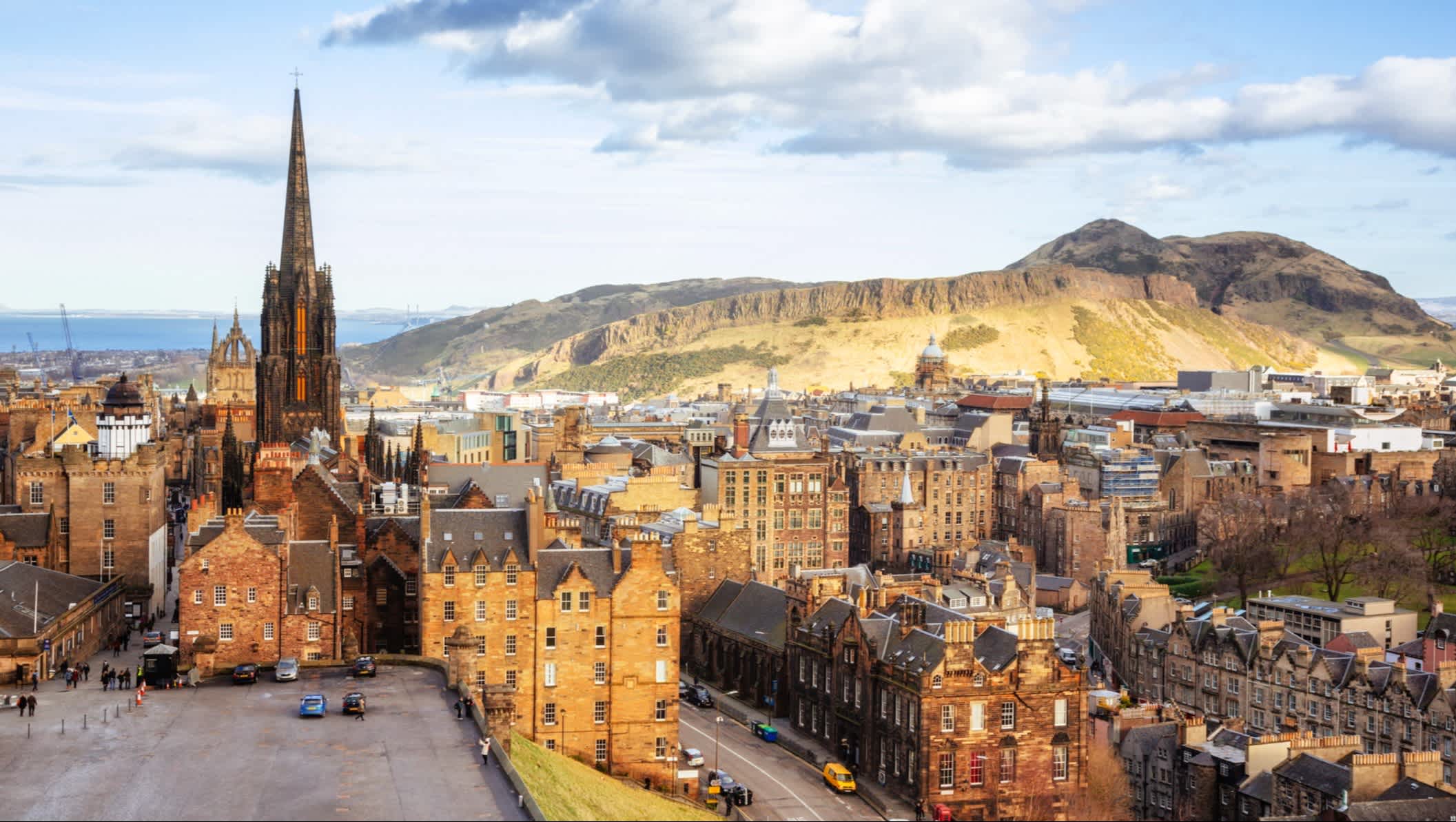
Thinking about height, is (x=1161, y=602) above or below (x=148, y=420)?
below

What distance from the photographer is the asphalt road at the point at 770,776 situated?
75250 mm

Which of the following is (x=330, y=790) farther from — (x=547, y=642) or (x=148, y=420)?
(x=148, y=420)

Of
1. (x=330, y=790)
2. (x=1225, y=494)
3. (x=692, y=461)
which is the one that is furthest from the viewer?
(x=1225, y=494)

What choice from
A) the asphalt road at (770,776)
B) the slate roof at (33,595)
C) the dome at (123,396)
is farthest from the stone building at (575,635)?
the dome at (123,396)

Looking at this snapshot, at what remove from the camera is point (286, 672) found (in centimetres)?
7088

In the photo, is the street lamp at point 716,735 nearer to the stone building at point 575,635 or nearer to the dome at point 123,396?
the stone building at point 575,635

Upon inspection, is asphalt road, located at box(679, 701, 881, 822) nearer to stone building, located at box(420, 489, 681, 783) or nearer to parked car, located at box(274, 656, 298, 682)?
stone building, located at box(420, 489, 681, 783)

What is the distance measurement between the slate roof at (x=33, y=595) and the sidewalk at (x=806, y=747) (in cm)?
3571

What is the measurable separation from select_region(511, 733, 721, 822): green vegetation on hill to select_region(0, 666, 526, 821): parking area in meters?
2.22

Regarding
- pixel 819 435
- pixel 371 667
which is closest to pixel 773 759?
pixel 371 667

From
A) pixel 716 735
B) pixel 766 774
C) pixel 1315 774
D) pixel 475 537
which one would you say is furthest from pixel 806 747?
pixel 1315 774

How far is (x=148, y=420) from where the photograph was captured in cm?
10400

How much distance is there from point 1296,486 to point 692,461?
66.6 metres

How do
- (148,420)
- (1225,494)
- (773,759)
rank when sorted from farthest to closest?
(1225,494) < (148,420) < (773,759)
